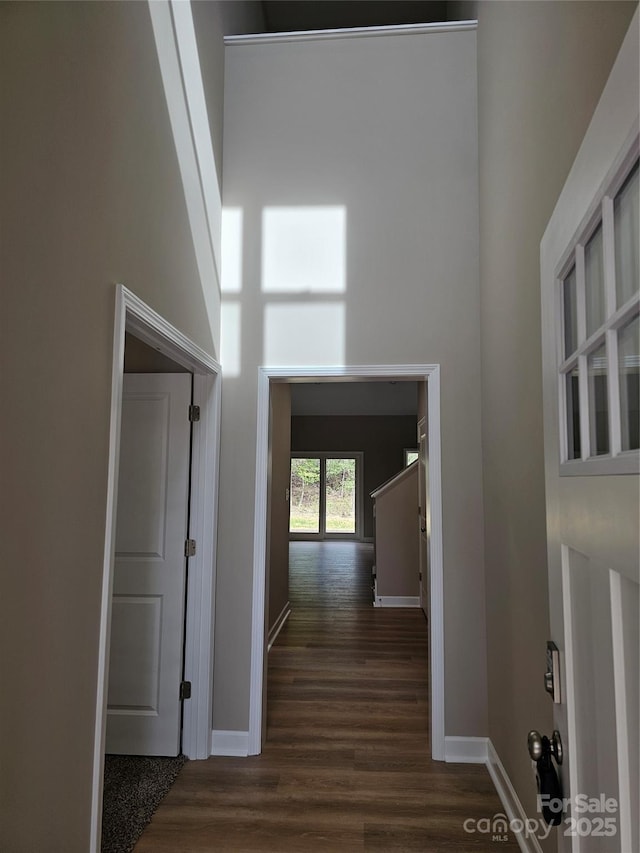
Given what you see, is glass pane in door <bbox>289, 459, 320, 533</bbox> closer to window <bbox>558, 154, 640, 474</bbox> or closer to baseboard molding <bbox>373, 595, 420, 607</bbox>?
baseboard molding <bbox>373, 595, 420, 607</bbox>

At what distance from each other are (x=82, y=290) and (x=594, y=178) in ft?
4.53

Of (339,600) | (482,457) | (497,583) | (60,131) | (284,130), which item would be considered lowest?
(339,600)

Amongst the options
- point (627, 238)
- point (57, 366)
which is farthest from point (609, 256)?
point (57, 366)

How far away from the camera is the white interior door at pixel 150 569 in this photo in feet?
9.41

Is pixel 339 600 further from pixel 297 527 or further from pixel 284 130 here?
pixel 297 527

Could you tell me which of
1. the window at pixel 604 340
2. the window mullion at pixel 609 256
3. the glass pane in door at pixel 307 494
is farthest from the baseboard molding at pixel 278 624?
the glass pane in door at pixel 307 494

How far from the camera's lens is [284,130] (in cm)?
325

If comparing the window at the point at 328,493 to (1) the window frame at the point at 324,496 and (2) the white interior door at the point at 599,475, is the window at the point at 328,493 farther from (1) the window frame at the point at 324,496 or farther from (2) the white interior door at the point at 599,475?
(2) the white interior door at the point at 599,475

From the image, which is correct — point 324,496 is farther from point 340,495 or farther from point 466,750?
point 466,750

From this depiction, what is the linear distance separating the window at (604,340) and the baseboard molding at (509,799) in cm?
178

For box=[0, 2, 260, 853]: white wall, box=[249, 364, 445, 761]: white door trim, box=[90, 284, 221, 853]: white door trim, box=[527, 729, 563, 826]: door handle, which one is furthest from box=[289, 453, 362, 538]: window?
box=[527, 729, 563, 826]: door handle

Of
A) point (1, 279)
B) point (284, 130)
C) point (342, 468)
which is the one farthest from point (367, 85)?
point (342, 468)

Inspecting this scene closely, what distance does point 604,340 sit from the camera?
913 millimetres

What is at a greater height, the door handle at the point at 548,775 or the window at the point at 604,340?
the window at the point at 604,340
